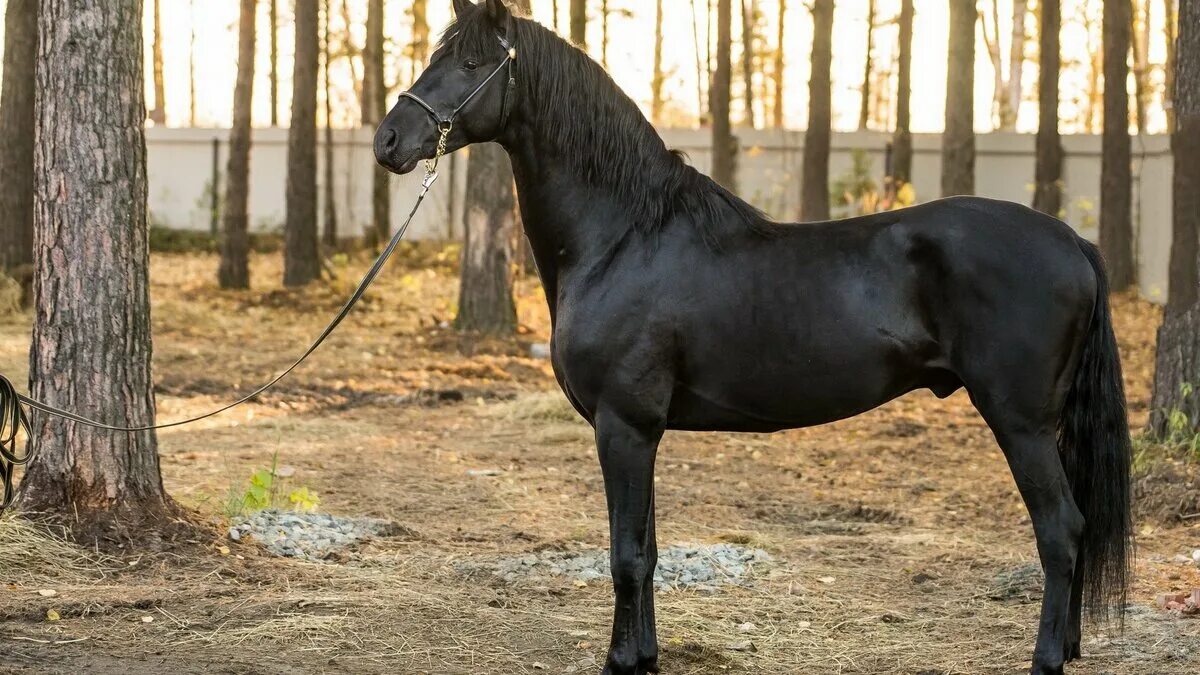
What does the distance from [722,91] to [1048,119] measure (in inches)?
190

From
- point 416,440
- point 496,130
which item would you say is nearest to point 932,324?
point 496,130

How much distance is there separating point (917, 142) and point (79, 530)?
19.1 metres

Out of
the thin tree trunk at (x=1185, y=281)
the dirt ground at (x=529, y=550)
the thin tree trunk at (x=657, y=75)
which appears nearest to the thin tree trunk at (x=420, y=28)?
the thin tree trunk at (x=657, y=75)

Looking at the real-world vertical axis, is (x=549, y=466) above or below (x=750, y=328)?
below

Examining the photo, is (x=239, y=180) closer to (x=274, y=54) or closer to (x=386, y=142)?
(x=274, y=54)

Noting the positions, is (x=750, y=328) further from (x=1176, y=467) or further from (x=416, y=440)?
(x=416, y=440)

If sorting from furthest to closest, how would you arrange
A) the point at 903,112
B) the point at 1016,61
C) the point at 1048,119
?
1. the point at 1016,61
2. the point at 903,112
3. the point at 1048,119

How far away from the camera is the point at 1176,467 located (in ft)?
21.2

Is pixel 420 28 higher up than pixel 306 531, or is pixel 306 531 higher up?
pixel 420 28

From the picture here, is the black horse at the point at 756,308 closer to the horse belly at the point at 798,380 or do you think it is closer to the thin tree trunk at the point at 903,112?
the horse belly at the point at 798,380

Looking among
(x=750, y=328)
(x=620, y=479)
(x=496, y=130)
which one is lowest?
(x=620, y=479)

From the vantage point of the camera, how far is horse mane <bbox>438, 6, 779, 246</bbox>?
403 cm

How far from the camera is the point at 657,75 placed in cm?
3538

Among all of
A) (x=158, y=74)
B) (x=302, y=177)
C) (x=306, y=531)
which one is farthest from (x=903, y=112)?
(x=158, y=74)
